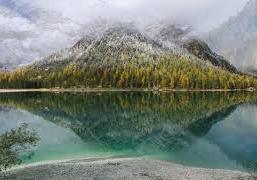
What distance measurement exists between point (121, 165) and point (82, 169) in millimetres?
5294

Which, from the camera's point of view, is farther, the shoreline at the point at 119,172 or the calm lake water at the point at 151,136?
the calm lake water at the point at 151,136

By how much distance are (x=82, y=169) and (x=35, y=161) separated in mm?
13596

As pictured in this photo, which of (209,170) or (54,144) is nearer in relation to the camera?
(209,170)

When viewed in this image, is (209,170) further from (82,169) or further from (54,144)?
(54,144)

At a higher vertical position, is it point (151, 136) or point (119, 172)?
point (151, 136)

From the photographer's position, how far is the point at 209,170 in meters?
52.1

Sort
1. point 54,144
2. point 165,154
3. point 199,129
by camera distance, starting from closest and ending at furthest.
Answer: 1. point 165,154
2. point 54,144
3. point 199,129

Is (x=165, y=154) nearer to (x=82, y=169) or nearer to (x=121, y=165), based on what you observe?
(x=121, y=165)

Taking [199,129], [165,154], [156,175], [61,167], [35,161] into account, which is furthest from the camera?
[199,129]

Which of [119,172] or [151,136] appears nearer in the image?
[119,172]

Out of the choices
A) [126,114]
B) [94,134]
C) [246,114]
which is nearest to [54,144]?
[94,134]

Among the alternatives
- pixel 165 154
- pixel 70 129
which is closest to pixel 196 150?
→ pixel 165 154

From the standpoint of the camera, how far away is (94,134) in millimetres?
90875

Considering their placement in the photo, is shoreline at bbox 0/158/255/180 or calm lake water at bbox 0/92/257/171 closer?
shoreline at bbox 0/158/255/180
